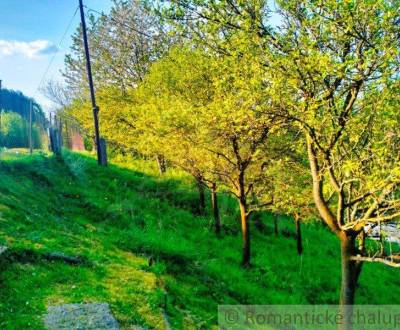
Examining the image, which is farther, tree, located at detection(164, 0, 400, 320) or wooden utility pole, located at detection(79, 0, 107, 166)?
wooden utility pole, located at detection(79, 0, 107, 166)

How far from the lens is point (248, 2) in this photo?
31.4 ft

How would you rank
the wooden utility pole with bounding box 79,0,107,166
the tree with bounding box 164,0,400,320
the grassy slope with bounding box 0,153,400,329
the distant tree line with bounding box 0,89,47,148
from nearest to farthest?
the tree with bounding box 164,0,400,320
the grassy slope with bounding box 0,153,400,329
the distant tree line with bounding box 0,89,47,148
the wooden utility pole with bounding box 79,0,107,166

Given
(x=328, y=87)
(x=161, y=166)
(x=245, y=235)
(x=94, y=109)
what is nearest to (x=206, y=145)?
(x=245, y=235)

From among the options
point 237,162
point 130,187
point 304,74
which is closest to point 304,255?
point 237,162

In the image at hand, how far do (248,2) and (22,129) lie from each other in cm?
2231

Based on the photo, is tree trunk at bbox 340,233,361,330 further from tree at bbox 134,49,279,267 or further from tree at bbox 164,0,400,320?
tree at bbox 134,49,279,267

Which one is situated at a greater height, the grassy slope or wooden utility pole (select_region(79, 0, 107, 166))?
wooden utility pole (select_region(79, 0, 107, 166))

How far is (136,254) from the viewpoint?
1373 cm

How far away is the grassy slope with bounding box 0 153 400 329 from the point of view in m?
9.35

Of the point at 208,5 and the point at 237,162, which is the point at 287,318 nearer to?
the point at 237,162

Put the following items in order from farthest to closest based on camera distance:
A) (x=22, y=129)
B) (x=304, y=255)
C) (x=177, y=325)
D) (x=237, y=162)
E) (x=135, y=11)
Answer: (x=135, y=11) < (x=22, y=129) < (x=304, y=255) < (x=237, y=162) < (x=177, y=325)

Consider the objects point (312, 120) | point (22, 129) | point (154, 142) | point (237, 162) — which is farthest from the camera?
point (22, 129)

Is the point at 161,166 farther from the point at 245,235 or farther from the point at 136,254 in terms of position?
the point at 136,254

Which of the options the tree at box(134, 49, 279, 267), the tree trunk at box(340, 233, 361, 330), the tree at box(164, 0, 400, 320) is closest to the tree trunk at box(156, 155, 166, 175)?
the tree at box(134, 49, 279, 267)
